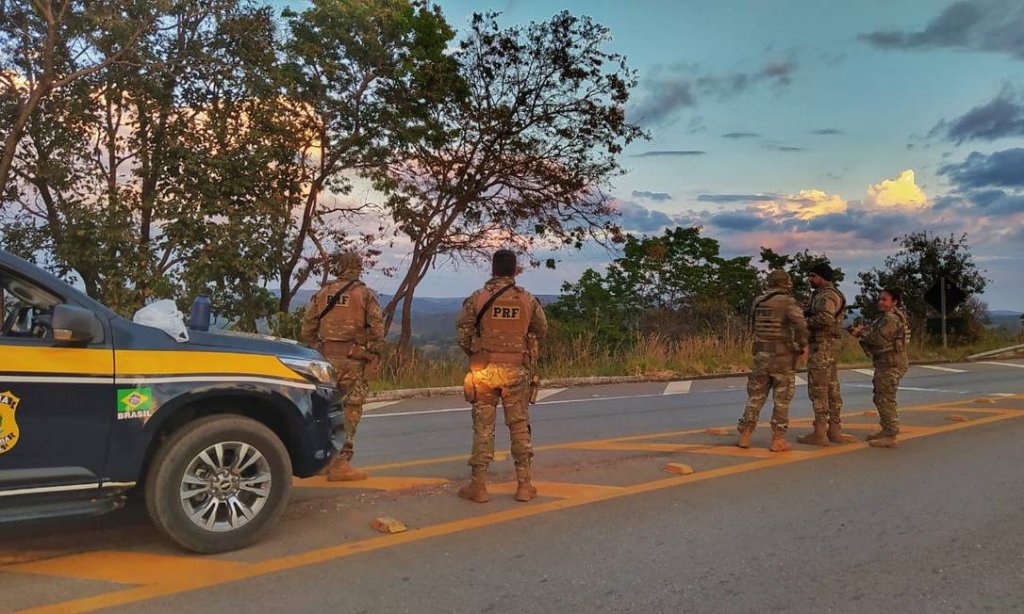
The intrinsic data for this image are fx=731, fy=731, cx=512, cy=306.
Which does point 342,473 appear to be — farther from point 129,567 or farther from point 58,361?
point 58,361

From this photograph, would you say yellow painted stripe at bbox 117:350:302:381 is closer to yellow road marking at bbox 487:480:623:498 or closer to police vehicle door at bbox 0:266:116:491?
police vehicle door at bbox 0:266:116:491

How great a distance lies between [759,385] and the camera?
716 cm

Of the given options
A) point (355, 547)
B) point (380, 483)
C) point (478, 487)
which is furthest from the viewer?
point (380, 483)

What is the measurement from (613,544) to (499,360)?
1.55 meters

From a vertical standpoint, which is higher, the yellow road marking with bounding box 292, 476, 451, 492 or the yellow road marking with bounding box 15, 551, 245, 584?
the yellow road marking with bounding box 292, 476, 451, 492

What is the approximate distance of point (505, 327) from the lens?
5332mm

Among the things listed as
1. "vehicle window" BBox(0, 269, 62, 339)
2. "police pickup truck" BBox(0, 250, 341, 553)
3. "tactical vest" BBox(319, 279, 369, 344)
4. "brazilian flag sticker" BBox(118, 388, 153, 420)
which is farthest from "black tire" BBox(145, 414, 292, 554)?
"tactical vest" BBox(319, 279, 369, 344)

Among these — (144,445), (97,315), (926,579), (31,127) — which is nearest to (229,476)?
(144,445)

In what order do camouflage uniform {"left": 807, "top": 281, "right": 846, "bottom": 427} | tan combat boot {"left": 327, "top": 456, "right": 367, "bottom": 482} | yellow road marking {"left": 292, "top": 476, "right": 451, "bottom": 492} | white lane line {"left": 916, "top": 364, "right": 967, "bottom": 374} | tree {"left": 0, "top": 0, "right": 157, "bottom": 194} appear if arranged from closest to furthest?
yellow road marking {"left": 292, "top": 476, "right": 451, "bottom": 492}
tan combat boot {"left": 327, "top": 456, "right": 367, "bottom": 482}
camouflage uniform {"left": 807, "top": 281, "right": 846, "bottom": 427}
tree {"left": 0, "top": 0, "right": 157, "bottom": 194}
white lane line {"left": 916, "top": 364, "right": 967, "bottom": 374}

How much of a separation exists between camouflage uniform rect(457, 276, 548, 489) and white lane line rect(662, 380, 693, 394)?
334 inches

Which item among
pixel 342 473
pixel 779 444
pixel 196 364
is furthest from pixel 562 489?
pixel 196 364

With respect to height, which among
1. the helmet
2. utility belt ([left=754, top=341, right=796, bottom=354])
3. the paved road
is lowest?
the paved road

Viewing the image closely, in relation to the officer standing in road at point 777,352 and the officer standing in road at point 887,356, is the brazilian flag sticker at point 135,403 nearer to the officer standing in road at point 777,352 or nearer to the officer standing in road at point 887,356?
the officer standing in road at point 777,352

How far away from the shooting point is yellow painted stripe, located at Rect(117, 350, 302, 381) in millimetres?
3891
